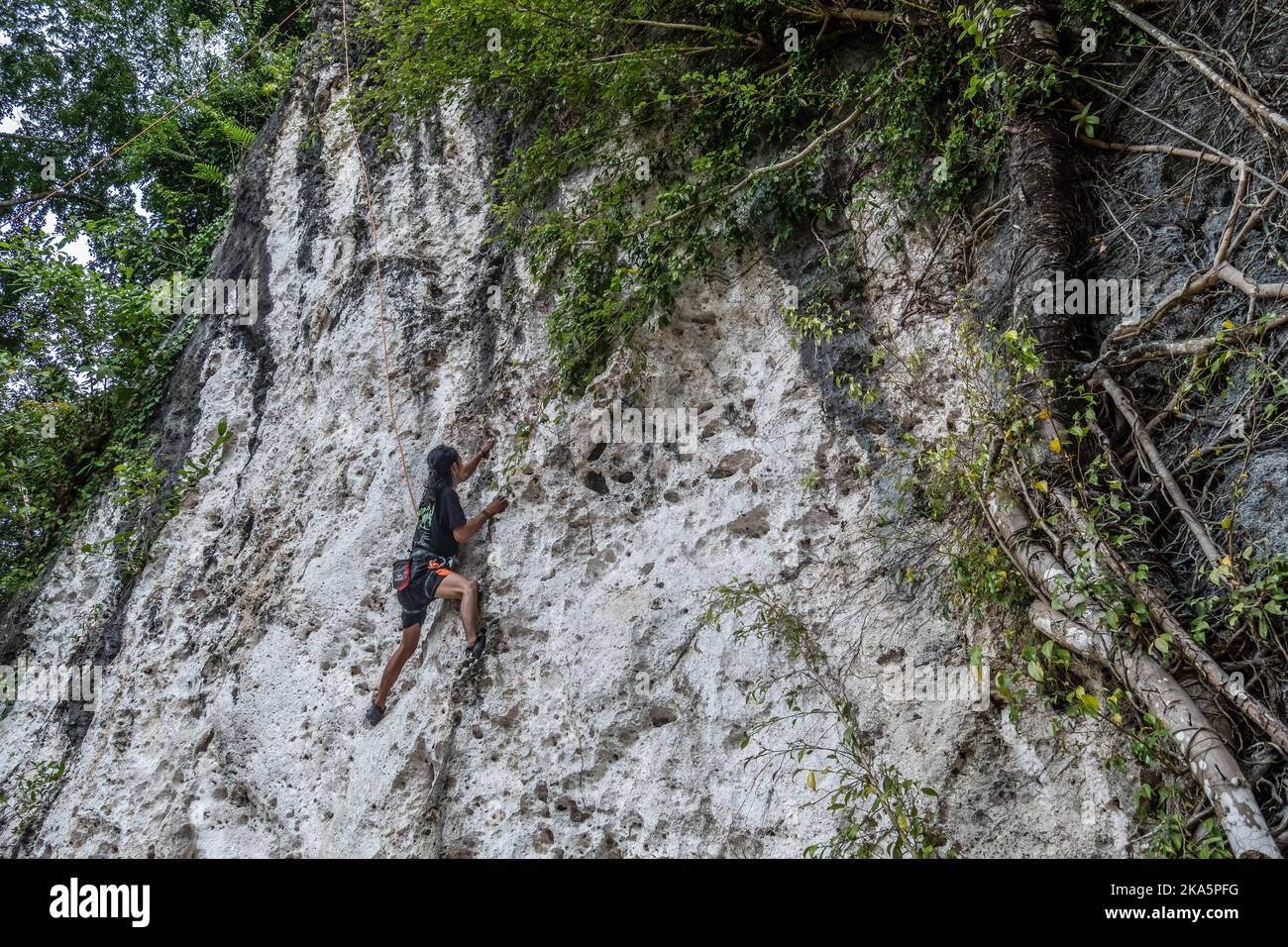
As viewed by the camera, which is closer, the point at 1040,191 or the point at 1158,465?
the point at 1158,465

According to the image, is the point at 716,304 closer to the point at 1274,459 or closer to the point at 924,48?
the point at 924,48

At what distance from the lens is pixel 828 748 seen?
3992 mm

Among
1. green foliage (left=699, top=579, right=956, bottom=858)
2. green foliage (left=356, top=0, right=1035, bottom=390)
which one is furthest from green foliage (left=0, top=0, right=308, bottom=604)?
green foliage (left=699, top=579, right=956, bottom=858)

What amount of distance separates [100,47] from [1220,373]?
1395 cm

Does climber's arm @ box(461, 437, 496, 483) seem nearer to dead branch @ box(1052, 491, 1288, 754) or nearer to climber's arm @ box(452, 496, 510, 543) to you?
climber's arm @ box(452, 496, 510, 543)

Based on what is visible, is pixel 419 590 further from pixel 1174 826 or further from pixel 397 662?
pixel 1174 826

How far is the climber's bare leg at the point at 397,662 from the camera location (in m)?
5.41

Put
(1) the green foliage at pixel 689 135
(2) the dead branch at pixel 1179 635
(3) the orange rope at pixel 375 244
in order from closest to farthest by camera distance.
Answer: (2) the dead branch at pixel 1179 635
(1) the green foliage at pixel 689 135
(3) the orange rope at pixel 375 244

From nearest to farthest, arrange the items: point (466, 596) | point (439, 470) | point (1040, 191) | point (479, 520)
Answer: point (1040, 191)
point (466, 596)
point (479, 520)
point (439, 470)

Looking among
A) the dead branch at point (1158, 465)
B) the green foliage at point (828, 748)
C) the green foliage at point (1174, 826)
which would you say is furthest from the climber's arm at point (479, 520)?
the green foliage at point (1174, 826)

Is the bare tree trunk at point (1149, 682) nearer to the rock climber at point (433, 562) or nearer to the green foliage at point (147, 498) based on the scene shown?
the rock climber at point (433, 562)

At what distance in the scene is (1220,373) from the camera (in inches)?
139

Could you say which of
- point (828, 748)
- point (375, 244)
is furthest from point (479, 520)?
point (375, 244)

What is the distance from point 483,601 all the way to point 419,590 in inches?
18.3
